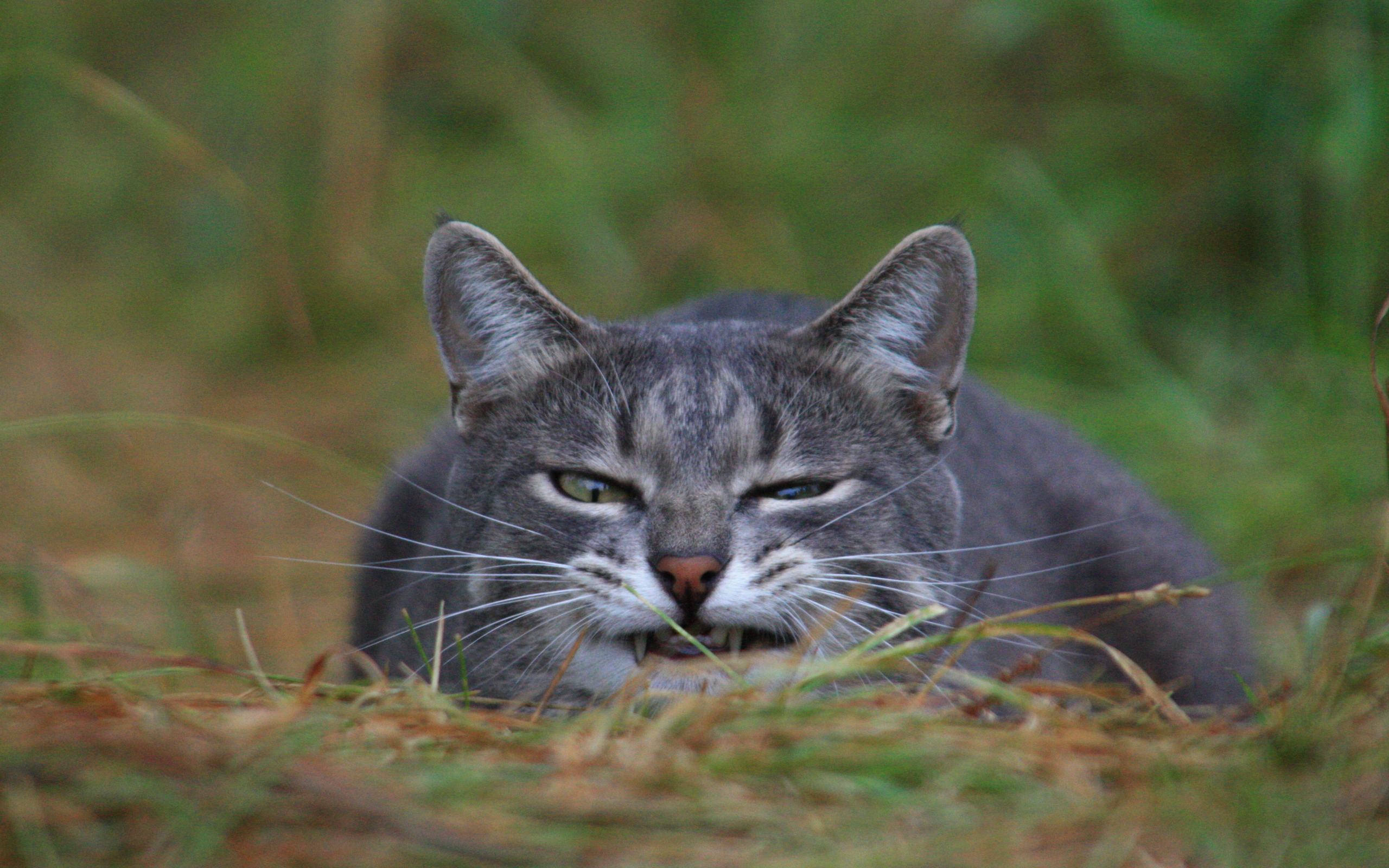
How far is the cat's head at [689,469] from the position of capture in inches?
83.5

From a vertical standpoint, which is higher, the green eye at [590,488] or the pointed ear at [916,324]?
the pointed ear at [916,324]

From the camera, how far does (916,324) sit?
248 cm

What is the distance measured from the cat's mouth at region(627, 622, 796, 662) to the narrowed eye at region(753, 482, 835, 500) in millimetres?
261

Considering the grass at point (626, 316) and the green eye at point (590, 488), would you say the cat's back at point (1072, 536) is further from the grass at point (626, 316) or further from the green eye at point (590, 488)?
the green eye at point (590, 488)

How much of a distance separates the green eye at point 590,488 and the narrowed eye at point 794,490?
0.25 metres

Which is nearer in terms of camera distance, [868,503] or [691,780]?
[691,780]

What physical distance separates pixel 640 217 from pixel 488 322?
2947mm

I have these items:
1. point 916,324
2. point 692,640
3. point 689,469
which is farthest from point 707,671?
point 916,324

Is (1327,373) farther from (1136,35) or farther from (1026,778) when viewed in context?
(1026,778)

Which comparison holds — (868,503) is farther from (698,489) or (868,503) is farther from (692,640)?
(692,640)

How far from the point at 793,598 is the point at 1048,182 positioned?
3256 mm

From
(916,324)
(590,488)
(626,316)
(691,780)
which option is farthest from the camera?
(626,316)

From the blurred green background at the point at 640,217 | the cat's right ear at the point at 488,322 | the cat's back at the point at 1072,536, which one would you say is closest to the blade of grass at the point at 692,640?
the cat's right ear at the point at 488,322

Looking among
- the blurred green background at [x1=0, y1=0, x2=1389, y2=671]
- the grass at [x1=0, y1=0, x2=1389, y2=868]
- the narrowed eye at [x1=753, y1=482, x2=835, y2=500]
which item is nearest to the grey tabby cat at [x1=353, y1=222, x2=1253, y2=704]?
the narrowed eye at [x1=753, y1=482, x2=835, y2=500]
